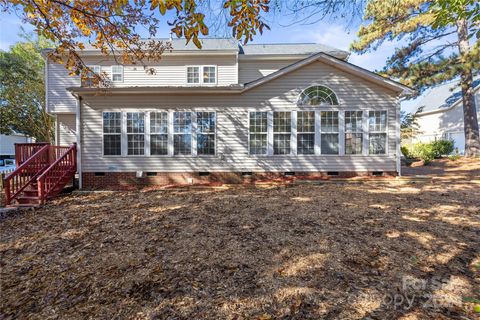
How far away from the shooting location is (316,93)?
31.5ft

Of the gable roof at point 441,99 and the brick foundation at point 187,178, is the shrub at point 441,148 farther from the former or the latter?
the brick foundation at point 187,178

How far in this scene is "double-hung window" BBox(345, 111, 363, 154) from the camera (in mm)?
9539

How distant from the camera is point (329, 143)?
9.59 metres

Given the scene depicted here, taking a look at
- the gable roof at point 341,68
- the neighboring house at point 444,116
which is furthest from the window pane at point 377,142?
the neighboring house at point 444,116

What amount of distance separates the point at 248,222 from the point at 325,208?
2089 millimetres

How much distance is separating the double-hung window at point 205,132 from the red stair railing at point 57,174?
15.1 feet

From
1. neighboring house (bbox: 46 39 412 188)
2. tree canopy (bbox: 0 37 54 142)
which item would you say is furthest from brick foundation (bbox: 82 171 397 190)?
tree canopy (bbox: 0 37 54 142)

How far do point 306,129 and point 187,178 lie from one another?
5.01m

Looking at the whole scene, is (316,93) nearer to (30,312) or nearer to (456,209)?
(456,209)

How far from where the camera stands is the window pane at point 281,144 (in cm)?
966

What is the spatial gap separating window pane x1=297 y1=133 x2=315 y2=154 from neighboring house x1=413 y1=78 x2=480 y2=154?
58.5ft

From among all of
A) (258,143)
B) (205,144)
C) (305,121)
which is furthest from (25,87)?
(305,121)

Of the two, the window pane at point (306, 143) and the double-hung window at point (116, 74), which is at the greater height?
the double-hung window at point (116, 74)

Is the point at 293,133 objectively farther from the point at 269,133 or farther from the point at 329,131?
the point at 329,131
